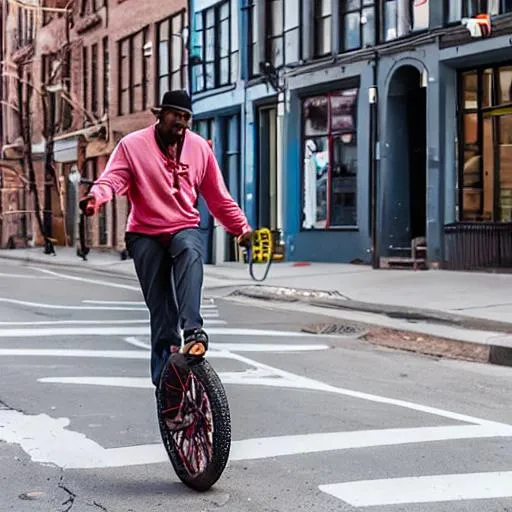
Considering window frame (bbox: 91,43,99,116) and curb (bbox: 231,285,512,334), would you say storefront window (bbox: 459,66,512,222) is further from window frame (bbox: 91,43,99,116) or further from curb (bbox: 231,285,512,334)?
window frame (bbox: 91,43,99,116)

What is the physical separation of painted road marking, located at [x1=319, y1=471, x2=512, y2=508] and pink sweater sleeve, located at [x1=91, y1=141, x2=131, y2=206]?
183 cm

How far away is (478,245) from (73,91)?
22865 millimetres

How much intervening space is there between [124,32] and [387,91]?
15391 millimetres

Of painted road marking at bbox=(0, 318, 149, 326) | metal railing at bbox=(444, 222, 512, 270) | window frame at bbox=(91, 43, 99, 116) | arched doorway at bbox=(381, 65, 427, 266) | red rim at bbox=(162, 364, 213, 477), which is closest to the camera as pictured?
red rim at bbox=(162, 364, 213, 477)

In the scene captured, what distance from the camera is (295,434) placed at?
6441 mm

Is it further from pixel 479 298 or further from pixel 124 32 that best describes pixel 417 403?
pixel 124 32

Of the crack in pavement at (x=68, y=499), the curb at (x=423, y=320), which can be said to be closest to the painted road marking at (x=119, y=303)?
the curb at (x=423, y=320)

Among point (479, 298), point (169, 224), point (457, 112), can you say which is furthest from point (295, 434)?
point (457, 112)

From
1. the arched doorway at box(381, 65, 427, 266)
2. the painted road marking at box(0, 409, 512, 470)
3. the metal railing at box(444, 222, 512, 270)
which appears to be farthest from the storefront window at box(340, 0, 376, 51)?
the painted road marking at box(0, 409, 512, 470)

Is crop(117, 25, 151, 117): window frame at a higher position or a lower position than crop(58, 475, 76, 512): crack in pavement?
higher

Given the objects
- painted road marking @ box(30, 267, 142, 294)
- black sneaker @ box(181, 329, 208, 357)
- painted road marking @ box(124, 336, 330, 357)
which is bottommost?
painted road marking @ box(124, 336, 330, 357)

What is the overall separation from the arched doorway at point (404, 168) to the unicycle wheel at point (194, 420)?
654 inches

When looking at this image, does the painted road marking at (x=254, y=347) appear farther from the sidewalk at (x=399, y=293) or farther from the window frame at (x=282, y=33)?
the window frame at (x=282, y=33)

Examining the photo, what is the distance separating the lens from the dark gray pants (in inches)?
209
